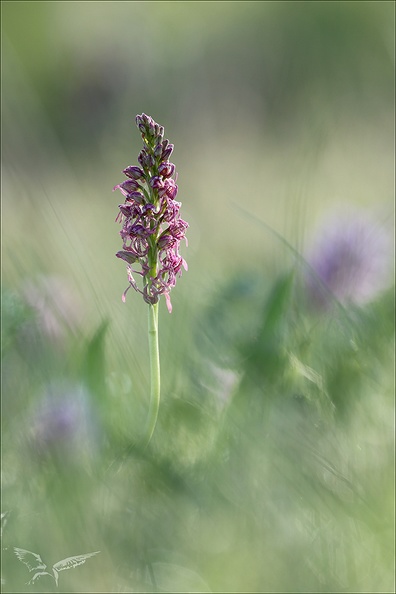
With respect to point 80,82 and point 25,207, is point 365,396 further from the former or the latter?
point 80,82

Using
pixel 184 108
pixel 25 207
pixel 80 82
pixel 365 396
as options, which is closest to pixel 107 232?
pixel 25 207

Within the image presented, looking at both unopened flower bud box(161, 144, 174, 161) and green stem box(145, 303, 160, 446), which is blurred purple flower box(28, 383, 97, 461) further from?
unopened flower bud box(161, 144, 174, 161)

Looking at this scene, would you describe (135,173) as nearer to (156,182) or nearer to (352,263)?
(156,182)

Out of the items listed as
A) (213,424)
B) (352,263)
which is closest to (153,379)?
(213,424)

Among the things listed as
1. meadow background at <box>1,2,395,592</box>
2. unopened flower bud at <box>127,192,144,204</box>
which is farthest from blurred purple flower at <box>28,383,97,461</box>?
unopened flower bud at <box>127,192,144,204</box>

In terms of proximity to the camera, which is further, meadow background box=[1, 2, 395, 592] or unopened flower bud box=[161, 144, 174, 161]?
unopened flower bud box=[161, 144, 174, 161]
